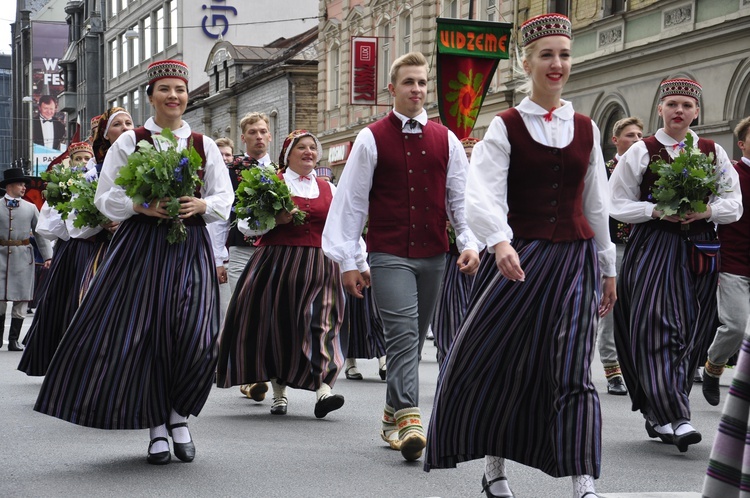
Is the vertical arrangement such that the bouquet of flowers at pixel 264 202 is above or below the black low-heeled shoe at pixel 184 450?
above

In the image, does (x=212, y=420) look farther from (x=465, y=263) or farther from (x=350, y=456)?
(x=465, y=263)

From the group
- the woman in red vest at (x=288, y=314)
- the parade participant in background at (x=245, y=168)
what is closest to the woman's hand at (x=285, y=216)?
the woman in red vest at (x=288, y=314)

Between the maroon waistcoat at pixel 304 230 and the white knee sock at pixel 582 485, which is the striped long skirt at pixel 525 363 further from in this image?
the maroon waistcoat at pixel 304 230

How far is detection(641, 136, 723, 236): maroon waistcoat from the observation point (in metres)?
7.45

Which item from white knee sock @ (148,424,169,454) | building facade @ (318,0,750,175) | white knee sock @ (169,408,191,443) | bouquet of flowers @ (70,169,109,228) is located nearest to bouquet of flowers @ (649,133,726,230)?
white knee sock @ (169,408,191,443)

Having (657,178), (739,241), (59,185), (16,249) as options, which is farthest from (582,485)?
(16,249)

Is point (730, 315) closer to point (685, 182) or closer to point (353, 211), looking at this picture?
point (685, 182)

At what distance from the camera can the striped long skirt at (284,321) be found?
8.59 metres

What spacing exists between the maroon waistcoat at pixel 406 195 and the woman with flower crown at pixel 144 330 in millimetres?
846

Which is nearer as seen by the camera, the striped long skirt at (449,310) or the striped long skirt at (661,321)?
the striped long skirt at (661,321)

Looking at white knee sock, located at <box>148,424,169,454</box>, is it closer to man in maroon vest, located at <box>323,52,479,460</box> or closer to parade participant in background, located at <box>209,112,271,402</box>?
man in maroon vest, located at <box>323,52,479,460</box>

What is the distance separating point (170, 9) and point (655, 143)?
57214 mm

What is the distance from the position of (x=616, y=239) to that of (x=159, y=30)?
185ft

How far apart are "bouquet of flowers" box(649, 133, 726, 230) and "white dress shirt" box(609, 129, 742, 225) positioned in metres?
0.09
